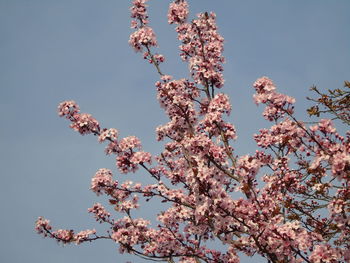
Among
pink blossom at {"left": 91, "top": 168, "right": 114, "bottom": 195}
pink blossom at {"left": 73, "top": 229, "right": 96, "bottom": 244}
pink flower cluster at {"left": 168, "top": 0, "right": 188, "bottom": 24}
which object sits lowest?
pink blossom at {"left": 73, "top": 229, "right": 96, "bottom": 244}

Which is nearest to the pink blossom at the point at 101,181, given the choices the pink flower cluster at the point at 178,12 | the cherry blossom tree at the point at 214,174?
the cherry blossom tree at the point at 214,174

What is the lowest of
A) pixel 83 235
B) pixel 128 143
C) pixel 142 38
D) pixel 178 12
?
pixel 83 235

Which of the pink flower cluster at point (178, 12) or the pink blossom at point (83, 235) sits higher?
the pink flower cluster at point (178, 12)

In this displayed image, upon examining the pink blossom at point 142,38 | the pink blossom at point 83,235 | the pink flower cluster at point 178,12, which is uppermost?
the pink flower cluster at point 178,12

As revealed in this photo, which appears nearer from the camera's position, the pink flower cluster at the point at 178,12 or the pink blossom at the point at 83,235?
the pink blossom at the point at 83,235

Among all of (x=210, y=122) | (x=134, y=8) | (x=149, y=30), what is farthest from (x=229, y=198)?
(x=134, y=8)

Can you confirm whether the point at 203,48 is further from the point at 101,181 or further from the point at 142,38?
the point at 101,181

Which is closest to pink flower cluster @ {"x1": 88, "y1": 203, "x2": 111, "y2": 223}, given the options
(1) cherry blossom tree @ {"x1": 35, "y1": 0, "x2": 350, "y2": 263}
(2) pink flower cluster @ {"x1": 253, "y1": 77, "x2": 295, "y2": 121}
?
(1) cherry blossom tree @ {"x1": 35, "y1": 0, "x2": 350, "y2": 263}

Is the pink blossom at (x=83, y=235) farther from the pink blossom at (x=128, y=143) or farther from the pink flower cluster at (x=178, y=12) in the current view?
the pink flower cluster at (x=178, y=12)

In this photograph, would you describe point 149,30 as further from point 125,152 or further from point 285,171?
point 285,171

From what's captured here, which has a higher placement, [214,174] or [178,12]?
[178,12]

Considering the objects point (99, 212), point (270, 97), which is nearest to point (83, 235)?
point (99, 212)

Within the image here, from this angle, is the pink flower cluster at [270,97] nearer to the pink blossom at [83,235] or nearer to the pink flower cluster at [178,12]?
the pink flower cluster at [178,12]

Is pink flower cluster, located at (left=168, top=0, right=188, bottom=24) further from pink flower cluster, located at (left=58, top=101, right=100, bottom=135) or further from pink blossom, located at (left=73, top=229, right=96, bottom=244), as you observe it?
pink blossom, located at (left=73, top=229, right=96, bottom=244)
